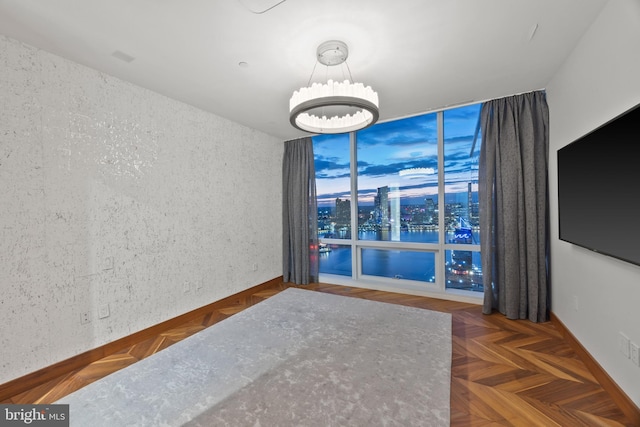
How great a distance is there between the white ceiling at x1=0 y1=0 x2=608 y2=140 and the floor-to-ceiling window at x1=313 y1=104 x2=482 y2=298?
978 millimetres

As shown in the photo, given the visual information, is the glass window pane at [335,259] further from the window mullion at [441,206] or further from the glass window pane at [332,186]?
the window mullion at [441,206]

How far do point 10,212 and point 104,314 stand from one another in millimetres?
1078

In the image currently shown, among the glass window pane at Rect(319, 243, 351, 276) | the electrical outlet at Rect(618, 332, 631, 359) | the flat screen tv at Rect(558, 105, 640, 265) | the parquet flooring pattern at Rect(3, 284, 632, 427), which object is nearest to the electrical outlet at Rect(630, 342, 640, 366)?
the electrical outlet at Rect(618, 332, 631, 359)

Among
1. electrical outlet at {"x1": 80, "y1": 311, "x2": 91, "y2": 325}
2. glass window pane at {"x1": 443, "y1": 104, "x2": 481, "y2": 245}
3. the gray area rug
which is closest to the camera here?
the gray area rug

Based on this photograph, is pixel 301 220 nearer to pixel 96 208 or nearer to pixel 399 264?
pixel 399 264

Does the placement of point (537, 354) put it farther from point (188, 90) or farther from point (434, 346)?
point (188, 90)

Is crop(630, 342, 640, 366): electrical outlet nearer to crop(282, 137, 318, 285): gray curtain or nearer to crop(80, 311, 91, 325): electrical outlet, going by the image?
crop(282, 137, 318, 285): gray curtain

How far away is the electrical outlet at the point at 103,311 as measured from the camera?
2.27 metres

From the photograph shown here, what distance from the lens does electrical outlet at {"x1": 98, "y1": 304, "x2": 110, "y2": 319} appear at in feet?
7.45

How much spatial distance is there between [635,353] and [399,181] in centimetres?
294

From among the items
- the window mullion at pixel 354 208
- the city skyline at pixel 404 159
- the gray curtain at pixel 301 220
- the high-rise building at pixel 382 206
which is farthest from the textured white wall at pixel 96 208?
the high-rise building at pixel 382 206

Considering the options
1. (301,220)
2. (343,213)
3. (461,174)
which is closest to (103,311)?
(301,220)

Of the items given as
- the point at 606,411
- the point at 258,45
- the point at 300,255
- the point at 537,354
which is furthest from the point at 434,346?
the point at 258,45

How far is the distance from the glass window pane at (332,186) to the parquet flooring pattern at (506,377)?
7.48 feet
